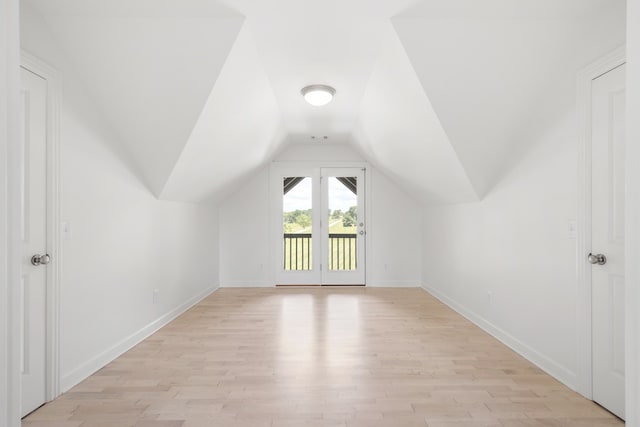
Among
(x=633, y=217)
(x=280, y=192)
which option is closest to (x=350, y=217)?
(x=280, y=192)

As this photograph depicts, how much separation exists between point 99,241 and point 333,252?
3.91m

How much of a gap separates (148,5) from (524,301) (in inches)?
135

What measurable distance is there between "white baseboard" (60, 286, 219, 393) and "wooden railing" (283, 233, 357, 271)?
6.80 feet

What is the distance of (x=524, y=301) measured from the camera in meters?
3.01

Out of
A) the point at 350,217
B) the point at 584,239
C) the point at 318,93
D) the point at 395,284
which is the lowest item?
the point at 395,284

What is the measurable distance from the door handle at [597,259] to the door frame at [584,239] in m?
0.05

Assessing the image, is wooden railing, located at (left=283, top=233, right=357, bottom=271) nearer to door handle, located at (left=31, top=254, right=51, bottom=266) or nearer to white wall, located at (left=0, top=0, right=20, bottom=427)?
door handle, located at (left=31, top=254, right=51, bottom=266)

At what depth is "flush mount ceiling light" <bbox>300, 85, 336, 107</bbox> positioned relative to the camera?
138 inches

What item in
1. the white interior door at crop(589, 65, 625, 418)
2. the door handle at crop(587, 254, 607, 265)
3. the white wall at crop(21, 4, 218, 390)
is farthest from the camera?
the white wall at crop(21, 4, 218, 390)

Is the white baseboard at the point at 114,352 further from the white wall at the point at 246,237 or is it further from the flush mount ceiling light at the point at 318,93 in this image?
the flush mount ceiling light at the point at 318,93

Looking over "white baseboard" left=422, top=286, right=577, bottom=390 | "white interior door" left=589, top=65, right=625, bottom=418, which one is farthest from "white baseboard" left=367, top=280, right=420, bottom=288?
"white interior door" left=589, top=65, right=625, bottom=418

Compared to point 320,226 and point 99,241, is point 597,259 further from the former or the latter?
point 320,226

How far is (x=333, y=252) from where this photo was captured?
618cm

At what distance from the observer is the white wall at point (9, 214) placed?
46.4 inches
